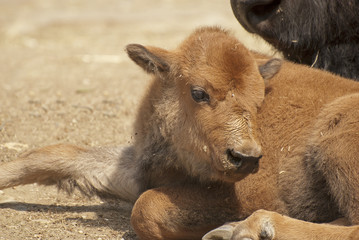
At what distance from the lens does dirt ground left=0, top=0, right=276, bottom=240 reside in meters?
4.93

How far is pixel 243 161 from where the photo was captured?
3.91 metres

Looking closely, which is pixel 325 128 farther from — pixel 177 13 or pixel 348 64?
pixel 177 13

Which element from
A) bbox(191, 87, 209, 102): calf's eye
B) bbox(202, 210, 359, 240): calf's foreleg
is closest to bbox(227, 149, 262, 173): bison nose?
bbox(202, 210, 359, 240): calf's foreleg

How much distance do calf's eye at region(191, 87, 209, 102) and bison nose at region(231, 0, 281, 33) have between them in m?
1.63

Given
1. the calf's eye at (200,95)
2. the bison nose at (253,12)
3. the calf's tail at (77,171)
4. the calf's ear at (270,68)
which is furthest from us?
the bison nose at (253,12)

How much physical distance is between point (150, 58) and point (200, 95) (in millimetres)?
518

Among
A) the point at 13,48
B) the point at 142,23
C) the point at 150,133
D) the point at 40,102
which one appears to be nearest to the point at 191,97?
the point at 150,133

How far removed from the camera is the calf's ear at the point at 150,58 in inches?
175

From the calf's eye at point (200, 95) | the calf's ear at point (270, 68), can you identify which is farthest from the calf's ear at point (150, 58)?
the calf's ear at point (270, 68)

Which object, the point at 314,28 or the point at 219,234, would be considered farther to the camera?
the point at 314,28

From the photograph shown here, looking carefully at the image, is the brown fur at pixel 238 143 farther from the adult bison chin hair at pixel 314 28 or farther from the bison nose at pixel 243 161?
the adult bison chin hair at pixel 314 28

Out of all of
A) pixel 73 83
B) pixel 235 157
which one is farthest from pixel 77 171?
pixel 73 83

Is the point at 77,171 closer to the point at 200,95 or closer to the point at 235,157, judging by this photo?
the point at 200,95

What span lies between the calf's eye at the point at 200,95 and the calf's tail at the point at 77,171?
1.04 m
